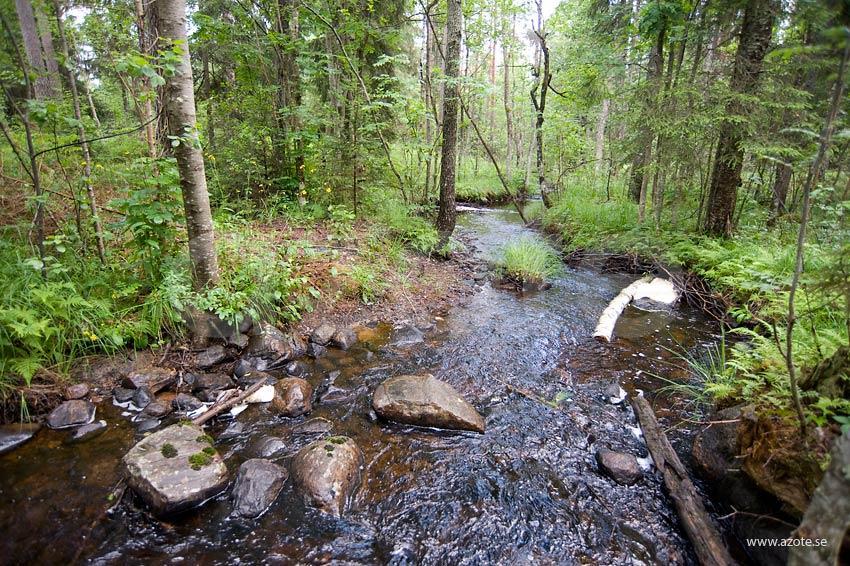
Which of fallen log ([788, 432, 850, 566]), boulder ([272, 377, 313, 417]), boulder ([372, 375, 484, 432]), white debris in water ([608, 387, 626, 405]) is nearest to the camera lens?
fallen log ([788, 432, 850, 566])

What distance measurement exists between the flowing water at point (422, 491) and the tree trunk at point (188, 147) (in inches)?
72.4

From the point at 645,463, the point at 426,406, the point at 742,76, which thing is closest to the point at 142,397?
the point at 426,406

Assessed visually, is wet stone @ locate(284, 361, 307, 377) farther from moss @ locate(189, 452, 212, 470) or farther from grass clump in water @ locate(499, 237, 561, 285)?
grass clump in water @ locate(499, 237, 561, 285)

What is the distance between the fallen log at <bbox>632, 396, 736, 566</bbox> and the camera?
271cm

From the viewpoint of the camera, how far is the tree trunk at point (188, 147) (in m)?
4.10

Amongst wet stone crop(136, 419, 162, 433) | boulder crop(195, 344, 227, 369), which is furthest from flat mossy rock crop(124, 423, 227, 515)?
boulder crop(195, 344, 227, 369)

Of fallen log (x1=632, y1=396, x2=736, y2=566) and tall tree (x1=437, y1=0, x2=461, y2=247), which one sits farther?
tall tree (x1=437, y1=0, x2=461, y2=247)

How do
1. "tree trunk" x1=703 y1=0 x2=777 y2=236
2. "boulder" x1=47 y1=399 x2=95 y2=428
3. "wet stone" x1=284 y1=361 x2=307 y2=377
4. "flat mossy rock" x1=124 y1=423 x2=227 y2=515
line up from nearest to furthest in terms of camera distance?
→ "flat mossy rock" x1=124 y1=423 x2=227 y2=515, "boulder" x1=47 y1=399 x2=95 y2=428, "wet stone" x1=284 y1=361 x2=307 y2=377, "tree trunk" x1=703 y1=0 x2=777 y2=236

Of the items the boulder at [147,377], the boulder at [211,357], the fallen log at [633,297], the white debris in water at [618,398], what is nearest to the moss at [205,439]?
the boulder at [147,377]

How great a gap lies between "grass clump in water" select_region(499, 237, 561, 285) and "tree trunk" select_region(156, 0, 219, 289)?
572 centimetres

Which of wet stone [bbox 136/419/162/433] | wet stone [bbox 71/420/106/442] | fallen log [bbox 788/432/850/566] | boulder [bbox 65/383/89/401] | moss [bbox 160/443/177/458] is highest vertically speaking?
fallen log [bbox 788/432/850/566]

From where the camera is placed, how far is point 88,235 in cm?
502

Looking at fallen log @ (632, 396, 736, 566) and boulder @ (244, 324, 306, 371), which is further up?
boulder @ (244, 324, 306, 371)

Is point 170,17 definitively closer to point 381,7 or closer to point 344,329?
point 344,329
